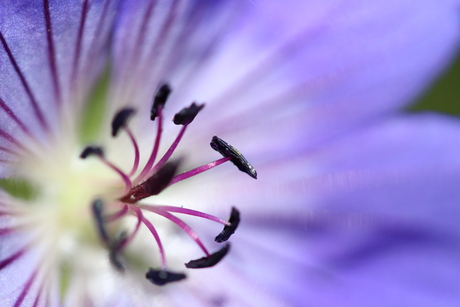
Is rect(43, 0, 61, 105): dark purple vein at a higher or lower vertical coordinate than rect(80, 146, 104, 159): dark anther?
higher

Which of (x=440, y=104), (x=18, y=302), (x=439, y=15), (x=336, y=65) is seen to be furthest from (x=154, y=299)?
(x=440, y=104)

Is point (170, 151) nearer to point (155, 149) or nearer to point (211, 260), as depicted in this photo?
point (155, 149)

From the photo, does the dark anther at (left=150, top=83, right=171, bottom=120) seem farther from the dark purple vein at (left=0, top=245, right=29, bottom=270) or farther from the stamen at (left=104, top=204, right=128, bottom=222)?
the dark purple vein at (left=0, top=245, right=29, bottom=270)

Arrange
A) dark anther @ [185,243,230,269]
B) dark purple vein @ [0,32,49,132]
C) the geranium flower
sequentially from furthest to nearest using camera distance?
the geranium flower → dark anther @ [185,243,230,269] → dark purple vein @ [0,32,49,132]

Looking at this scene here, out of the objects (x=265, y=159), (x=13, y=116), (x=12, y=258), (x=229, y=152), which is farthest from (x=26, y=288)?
(x=265, y=159)

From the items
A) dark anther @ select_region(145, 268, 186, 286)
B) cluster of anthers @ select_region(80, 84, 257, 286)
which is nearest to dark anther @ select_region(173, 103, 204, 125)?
cluster of anthers @ select_region(80, 84, 257, 286)

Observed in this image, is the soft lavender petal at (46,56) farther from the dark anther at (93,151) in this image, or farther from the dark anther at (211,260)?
the dark anther at (211,260)

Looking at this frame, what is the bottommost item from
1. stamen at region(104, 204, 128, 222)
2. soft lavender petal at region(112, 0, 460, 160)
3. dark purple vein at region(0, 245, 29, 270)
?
dark purple vein at region(0, 245, 29, 270)

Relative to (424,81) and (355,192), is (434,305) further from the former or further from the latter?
(424,81)
